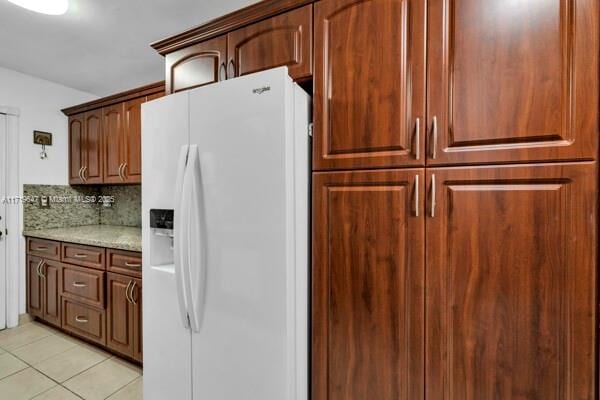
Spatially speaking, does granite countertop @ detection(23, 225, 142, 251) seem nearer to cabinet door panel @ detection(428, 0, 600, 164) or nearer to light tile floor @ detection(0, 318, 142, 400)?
light tile floor @ detection(0, 318, 142, 400)

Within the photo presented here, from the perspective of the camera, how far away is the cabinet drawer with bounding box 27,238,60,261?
262 cm

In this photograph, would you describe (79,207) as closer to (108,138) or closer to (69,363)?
(108,138)

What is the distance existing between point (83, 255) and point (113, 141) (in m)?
1.06

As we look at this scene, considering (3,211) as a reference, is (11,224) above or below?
below

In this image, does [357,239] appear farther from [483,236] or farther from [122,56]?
[122,56]

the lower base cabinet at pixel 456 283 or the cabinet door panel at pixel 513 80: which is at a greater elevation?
the cabinet door panel at pixel 513 80

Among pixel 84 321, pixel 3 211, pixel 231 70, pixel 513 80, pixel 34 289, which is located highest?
pixel 231 70

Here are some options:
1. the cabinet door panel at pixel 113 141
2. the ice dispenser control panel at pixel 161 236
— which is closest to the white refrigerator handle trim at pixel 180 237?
the ice dispenser control panel at pixel 161 236

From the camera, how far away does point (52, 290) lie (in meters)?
2.69

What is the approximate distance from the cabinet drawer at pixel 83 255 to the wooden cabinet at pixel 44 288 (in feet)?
0.56

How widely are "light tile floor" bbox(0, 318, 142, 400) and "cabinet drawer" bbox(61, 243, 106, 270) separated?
70cm

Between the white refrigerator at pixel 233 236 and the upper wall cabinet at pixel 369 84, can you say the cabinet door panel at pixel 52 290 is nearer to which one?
the white refrigerator at pixel 233 236

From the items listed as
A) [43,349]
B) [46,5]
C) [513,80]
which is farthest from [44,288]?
[513,80]

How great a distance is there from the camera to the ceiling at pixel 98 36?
1.84 metres
